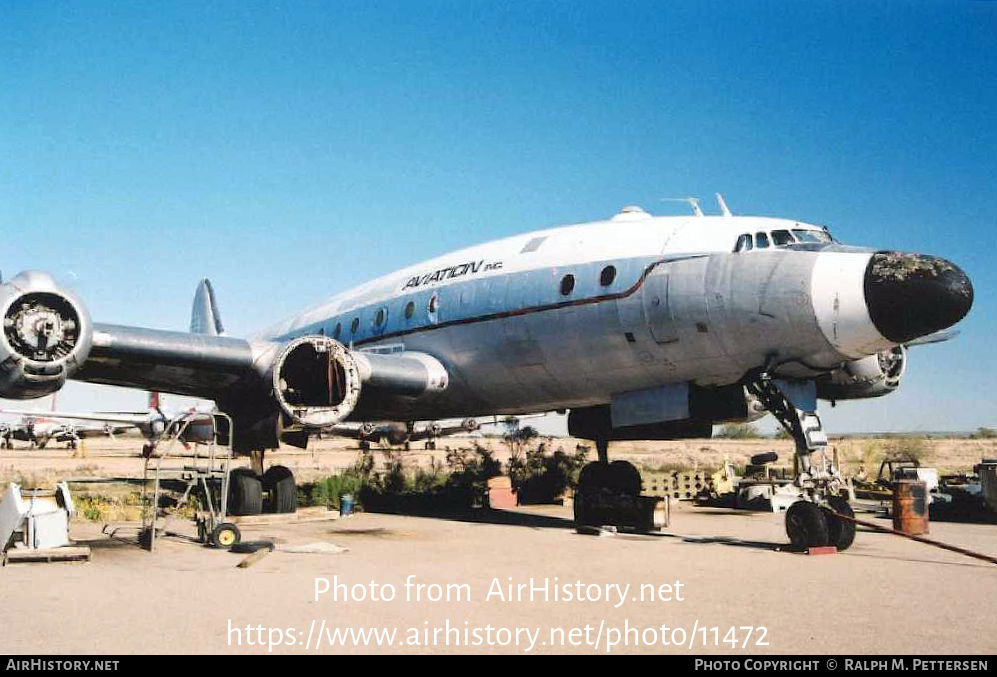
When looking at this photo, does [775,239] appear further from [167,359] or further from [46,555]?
[46,555]

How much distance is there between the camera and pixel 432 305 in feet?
51.1

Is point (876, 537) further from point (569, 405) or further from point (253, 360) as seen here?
point (253, 360)

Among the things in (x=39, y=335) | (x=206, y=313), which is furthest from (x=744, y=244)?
(x=206, y=313)

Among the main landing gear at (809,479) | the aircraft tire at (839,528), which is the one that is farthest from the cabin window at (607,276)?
the aircraft tire at (839,528)

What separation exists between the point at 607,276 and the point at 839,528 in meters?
4.63

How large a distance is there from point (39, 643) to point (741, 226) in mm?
9672

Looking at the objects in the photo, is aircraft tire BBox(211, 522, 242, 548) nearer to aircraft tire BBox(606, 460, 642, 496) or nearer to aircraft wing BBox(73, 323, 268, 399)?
aircraft wing BBox(73, 323, 268, 399)

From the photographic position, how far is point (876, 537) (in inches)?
529

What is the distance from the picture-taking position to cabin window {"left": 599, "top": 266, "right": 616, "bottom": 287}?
1259 centimetres

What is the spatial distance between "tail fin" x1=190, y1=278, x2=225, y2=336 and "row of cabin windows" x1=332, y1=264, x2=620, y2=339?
9904 mm

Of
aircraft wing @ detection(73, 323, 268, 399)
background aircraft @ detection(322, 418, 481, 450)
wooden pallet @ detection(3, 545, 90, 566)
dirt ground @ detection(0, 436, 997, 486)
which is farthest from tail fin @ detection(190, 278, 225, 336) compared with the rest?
wooden pallet @ detection(3, 545, 90, 566)

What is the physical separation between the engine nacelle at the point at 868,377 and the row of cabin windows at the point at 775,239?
394 cm

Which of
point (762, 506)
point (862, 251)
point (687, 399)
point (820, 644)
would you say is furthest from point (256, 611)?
point (762, 506)

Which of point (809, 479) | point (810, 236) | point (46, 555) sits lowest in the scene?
point (46, 555)
